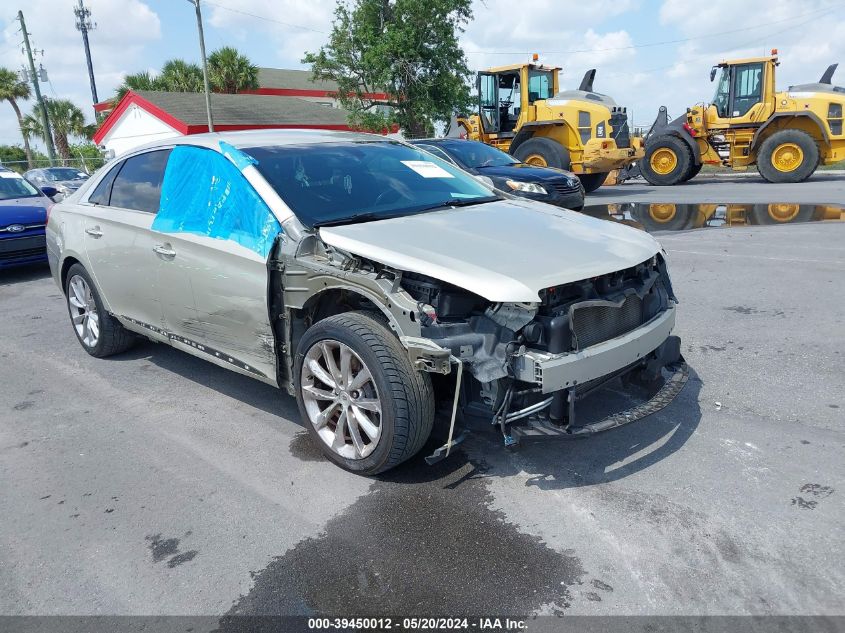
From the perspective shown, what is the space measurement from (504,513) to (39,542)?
6.96 feet

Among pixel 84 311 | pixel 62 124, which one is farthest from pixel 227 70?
pixel 84 311

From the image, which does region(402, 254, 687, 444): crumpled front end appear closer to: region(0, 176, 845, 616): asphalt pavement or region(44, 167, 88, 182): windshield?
region(0, 176, 845, 616): asphalt pavement

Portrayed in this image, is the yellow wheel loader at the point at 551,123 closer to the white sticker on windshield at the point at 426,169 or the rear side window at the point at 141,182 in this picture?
the white sticker on windshield at the point at 426,169

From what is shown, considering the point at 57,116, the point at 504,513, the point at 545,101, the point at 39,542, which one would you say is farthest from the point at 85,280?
the point at 57,116

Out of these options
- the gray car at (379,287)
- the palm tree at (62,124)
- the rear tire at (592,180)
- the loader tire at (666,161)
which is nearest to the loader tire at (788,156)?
the loader tire at (666,161)

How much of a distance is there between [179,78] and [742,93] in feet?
104

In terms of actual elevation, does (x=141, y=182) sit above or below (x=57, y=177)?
above

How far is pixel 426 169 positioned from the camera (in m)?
4.68

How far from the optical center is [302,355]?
3535 millimetres

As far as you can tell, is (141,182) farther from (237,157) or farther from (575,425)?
(575,425)

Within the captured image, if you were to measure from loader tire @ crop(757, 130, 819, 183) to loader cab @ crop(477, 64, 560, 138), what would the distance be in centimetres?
576

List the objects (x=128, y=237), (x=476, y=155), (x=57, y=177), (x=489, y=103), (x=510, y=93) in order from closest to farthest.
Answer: (x=128, y=237) → (x=476, y=155) → (x=510, y=93) → (x=489, y=103) → (x=57, y=177)

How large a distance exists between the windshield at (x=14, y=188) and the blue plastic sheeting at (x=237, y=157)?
7536mm

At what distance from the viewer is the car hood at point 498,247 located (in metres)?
3.00
